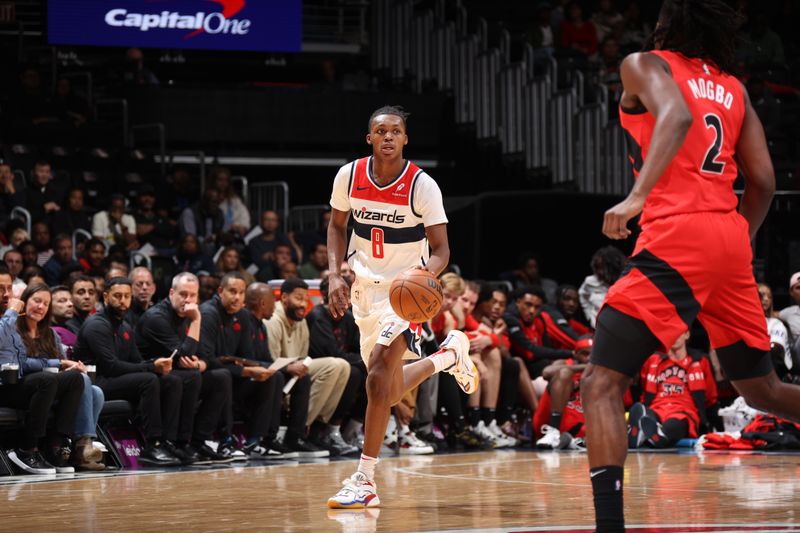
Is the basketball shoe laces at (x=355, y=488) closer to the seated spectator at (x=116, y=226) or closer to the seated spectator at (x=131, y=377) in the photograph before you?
the seated spectator at (x=131, y=377)

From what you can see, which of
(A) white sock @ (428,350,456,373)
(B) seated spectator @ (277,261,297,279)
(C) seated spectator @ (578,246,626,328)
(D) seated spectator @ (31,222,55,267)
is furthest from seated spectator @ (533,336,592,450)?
(D) seated spectator @ (31,222,55,267)

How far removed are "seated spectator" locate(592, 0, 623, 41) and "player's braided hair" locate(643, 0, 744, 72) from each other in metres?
16.0

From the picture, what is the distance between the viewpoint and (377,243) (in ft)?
22.9

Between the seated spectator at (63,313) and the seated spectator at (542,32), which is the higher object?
the seated spectator at (542,32)

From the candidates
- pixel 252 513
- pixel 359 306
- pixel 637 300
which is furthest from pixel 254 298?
pixel 637 300

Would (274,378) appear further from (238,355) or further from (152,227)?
(152,227)

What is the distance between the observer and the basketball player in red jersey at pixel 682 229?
416cm

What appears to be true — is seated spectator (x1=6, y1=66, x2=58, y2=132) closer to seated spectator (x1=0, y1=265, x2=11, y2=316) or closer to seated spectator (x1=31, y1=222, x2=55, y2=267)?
seated spectator (x1=31, y1=222, x2=55, y2=267)

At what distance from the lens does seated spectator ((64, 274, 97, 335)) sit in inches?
386

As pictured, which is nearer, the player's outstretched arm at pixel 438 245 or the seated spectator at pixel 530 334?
the player's outstretched arm at pixel 438 245

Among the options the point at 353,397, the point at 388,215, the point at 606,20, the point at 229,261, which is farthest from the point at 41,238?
the point at 606,20

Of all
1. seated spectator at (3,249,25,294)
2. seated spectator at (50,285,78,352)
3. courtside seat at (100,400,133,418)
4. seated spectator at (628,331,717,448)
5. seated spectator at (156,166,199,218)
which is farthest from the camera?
seated spectator at (156,166,199,218)

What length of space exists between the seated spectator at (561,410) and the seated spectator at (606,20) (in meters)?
9.81

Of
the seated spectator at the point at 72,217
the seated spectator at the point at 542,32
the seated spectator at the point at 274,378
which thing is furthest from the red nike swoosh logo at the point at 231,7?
the seated spectator at the point at 274,378
